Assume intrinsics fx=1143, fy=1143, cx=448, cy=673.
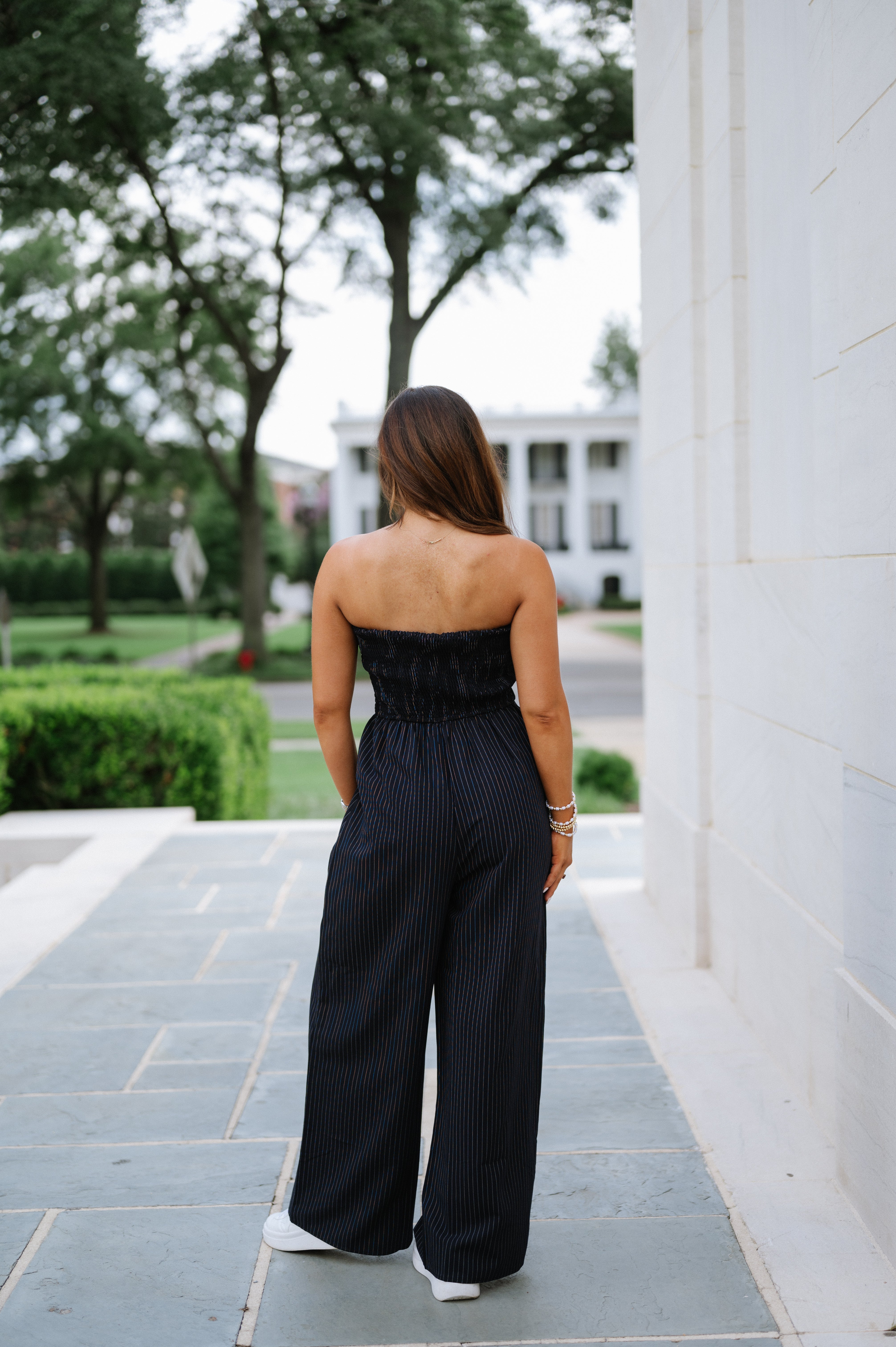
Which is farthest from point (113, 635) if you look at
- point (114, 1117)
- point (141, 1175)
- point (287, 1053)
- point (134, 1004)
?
point (141, 1175)

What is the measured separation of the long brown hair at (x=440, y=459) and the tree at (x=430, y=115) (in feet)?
40.2

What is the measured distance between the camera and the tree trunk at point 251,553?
21453 millimetres

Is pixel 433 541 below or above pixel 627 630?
above

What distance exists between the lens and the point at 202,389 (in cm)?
2759

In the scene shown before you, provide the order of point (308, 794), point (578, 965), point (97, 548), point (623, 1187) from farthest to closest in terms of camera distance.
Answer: point (97, 548) < point (308, 794) < point (578, 965) < point (623, 1187)

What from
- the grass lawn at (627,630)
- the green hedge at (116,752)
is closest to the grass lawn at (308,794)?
the green hedge at (116,752)

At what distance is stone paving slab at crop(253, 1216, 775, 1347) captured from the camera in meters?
2.11

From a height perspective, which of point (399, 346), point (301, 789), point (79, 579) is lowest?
point (301, 789)

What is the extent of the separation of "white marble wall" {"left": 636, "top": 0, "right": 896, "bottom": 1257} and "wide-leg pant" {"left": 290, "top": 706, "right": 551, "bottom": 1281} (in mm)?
737

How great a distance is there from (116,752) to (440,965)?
531 centimetres

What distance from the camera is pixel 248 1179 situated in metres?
2.71

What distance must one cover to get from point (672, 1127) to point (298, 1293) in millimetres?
1112

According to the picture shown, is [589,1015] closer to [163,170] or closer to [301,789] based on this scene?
[301,789]

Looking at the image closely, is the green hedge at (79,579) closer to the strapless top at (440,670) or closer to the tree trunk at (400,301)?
the tree trunk at (400,301)
